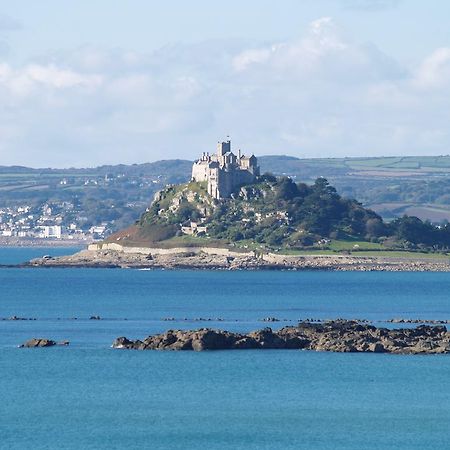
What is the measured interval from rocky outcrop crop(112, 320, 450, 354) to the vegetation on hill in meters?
114

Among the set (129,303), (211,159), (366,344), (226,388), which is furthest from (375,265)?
(226,388)

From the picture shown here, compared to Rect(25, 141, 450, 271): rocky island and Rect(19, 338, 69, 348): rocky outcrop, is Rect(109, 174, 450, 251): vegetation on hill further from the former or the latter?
Rect(19, 338, 69, 348): rocky outcrop

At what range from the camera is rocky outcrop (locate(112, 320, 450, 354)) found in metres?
71.3

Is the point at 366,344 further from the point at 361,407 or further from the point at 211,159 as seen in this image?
the point at 211,159

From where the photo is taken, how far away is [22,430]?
5022 cm

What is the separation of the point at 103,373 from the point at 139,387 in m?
4.12

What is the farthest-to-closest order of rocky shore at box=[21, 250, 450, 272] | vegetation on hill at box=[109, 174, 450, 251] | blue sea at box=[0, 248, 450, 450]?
vegetation on hill at box=[109, 174, 450, 251]
rocky shore at box=[21, 250, 450, 272]
blue sea at box=[0, 248, 450, 450]

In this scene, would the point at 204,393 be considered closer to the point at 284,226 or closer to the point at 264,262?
the point at 264,262

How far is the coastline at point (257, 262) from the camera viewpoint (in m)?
185

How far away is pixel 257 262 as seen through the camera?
7421 inches

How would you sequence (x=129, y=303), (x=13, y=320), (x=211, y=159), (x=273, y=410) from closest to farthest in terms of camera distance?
(x=273, y=410) → (x=13, y=320) → (x=129, y=303) → (x=211, y=159)

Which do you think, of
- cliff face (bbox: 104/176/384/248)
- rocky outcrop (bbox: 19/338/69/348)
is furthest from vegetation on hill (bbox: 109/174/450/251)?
rocky outcrop (bbox: 19/338/69/348)

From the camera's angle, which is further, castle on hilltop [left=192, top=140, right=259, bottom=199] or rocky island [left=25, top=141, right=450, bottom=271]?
castle on hilltop [left=192, top=140, right=259, bottom=199]

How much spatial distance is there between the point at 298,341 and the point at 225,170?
121m
